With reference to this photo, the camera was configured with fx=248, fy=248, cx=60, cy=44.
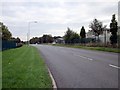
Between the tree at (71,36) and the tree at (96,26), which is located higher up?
the tree at (96,26)

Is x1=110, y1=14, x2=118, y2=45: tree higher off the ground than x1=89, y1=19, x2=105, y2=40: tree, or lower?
lower

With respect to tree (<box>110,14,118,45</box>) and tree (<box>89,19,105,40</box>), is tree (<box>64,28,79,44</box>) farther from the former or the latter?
tree (<box>110,14,118,45</box>)

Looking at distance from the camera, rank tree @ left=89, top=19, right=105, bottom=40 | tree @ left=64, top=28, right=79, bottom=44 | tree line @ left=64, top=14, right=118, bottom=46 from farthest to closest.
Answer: tree @ left=64, top=28, right=79, bottom=44 → tree @ left=89, top=19, right=105, bottom=40 → tree line @ left=64, top=14, right=118, bottom=46

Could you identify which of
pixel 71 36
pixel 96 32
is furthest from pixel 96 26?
pixel 71 36

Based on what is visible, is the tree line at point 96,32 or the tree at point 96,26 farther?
the tree at point 96,26

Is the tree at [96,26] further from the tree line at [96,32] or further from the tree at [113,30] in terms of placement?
the tree at [113,30]

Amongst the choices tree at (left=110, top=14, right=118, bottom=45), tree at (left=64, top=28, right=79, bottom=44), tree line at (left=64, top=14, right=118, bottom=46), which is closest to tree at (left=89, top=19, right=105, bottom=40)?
tree line at (left=64, top=14, right=118, bottom=46)

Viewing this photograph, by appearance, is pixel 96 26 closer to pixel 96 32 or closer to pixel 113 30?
pixel 96 32

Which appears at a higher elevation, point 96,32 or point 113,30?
point 96,32

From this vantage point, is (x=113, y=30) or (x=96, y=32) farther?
(x=96, y=32)

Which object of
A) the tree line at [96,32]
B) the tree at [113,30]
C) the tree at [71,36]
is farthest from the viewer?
the tree at [71,36]

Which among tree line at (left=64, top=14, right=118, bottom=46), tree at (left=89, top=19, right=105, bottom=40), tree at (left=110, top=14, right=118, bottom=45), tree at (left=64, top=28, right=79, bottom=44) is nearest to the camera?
tree at (left=110, top=14, right=118, bottom=45)

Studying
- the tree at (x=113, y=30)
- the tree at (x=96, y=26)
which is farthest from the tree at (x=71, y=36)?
the tree at (x=113, y=30)

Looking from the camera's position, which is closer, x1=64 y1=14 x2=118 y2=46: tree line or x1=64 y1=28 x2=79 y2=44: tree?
x1=64 y1=14 x2=118 y2=46: tree line
